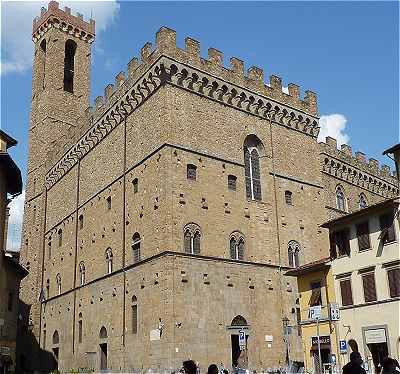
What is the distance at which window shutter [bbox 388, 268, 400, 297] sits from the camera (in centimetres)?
2169

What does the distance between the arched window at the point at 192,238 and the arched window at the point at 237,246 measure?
6.60 feet

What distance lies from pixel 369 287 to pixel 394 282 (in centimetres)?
128

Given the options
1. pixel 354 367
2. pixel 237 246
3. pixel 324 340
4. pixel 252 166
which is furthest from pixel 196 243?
pixel 354 367

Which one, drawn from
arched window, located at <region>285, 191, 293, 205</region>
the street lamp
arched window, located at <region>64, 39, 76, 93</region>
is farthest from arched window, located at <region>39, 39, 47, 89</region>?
the street lamp

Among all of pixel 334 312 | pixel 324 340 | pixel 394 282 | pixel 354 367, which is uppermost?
pixel 394 282

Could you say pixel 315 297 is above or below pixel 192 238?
below

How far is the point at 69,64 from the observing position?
46.1 meters

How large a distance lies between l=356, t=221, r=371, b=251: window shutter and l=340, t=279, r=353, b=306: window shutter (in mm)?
1623

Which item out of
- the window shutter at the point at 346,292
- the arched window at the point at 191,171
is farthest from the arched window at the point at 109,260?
the window shutter at the point at 346,292

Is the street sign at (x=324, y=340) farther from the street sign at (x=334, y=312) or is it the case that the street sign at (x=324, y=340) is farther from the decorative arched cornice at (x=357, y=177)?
the decorative arched cornice at (x=357, y=177)

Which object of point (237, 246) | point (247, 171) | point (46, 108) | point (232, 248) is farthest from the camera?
point (46, 108)

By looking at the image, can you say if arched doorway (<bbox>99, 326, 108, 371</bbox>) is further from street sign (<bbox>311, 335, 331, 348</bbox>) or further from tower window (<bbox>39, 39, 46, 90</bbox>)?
tower window (<bbox>39, 39, 46, 90</bbox>)

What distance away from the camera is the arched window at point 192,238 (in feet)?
84.7

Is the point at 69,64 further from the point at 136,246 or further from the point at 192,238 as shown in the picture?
the point at 192,238
